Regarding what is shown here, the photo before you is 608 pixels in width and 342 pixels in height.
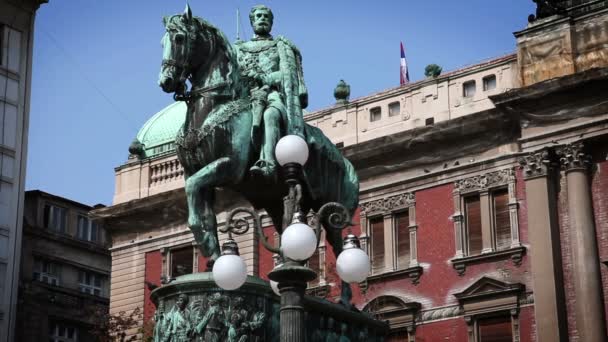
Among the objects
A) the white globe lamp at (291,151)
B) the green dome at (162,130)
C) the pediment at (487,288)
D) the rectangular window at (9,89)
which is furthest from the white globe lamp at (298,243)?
the rectangular window at (9,89)

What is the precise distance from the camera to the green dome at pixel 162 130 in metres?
45.1

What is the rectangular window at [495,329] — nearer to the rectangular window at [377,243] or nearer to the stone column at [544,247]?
the stone column at [544,247]

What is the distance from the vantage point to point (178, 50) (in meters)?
15.0

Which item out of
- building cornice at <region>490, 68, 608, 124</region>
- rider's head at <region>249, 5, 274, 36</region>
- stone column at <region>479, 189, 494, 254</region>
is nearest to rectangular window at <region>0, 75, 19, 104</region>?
stone column at <region>479, 189, 494, 254</region>

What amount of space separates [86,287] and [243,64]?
3867 cm

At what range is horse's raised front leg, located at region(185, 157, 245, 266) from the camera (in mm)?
14766

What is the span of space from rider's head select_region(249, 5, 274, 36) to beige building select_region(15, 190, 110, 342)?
3444 cm

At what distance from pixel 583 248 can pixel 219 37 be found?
19671 mm

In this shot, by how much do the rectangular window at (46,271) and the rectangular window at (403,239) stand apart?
18623 millimetres

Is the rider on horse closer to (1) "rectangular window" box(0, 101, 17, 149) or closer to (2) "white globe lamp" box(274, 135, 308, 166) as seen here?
(2) "white globe lamp" box(274, 135, 308, 166)

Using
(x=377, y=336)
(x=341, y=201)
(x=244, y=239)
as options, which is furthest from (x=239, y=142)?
(x=244, y=239)

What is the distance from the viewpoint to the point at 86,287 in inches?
2099

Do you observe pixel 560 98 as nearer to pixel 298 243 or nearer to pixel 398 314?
pixel 398 314

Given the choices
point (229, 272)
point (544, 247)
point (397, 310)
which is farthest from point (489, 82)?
point (229, 272)
